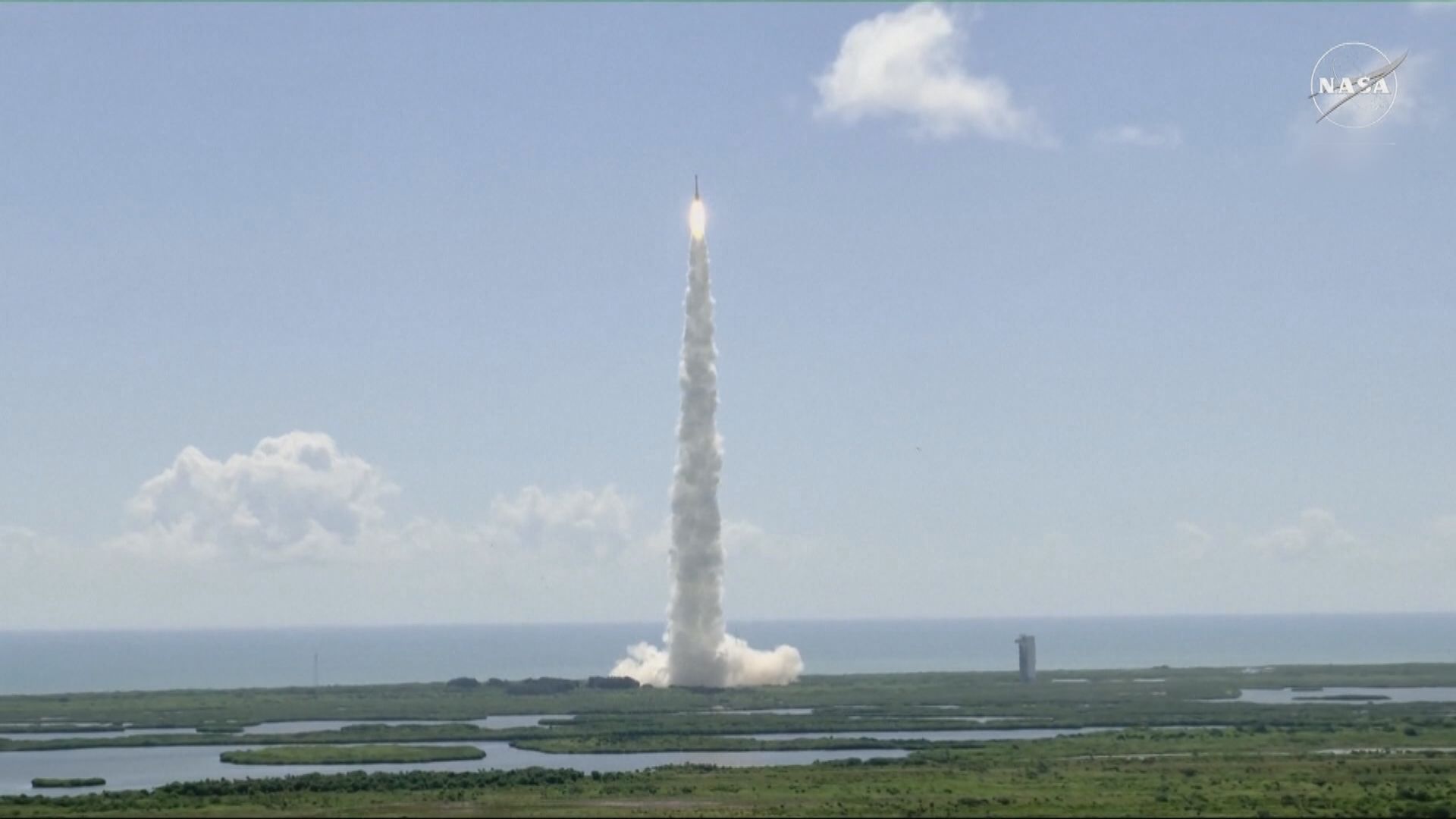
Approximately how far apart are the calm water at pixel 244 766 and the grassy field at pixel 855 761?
12.4 ft

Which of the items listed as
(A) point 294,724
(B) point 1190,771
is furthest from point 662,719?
(B) point 1190,771

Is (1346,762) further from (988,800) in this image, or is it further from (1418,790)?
(988,800)

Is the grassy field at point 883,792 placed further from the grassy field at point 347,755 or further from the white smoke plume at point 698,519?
the white smoke plume at point 698,519

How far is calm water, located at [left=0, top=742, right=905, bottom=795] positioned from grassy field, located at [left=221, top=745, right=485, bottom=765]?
1.50m

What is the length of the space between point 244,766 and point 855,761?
146ft

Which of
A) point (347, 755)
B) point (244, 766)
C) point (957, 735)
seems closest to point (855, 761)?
point (957, 735)

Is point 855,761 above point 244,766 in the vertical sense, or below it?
above

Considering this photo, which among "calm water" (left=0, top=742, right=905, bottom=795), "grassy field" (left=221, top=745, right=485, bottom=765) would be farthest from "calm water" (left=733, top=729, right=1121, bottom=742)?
"grassy field" (left=221, top=745, right=485, bottom=765)

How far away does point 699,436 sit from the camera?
565 feet

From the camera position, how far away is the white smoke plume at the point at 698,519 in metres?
166

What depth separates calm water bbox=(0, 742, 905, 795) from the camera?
119m

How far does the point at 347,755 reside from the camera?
437ft

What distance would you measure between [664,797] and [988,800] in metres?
18.4

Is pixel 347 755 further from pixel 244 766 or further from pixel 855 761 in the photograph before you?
pixel 855 761
